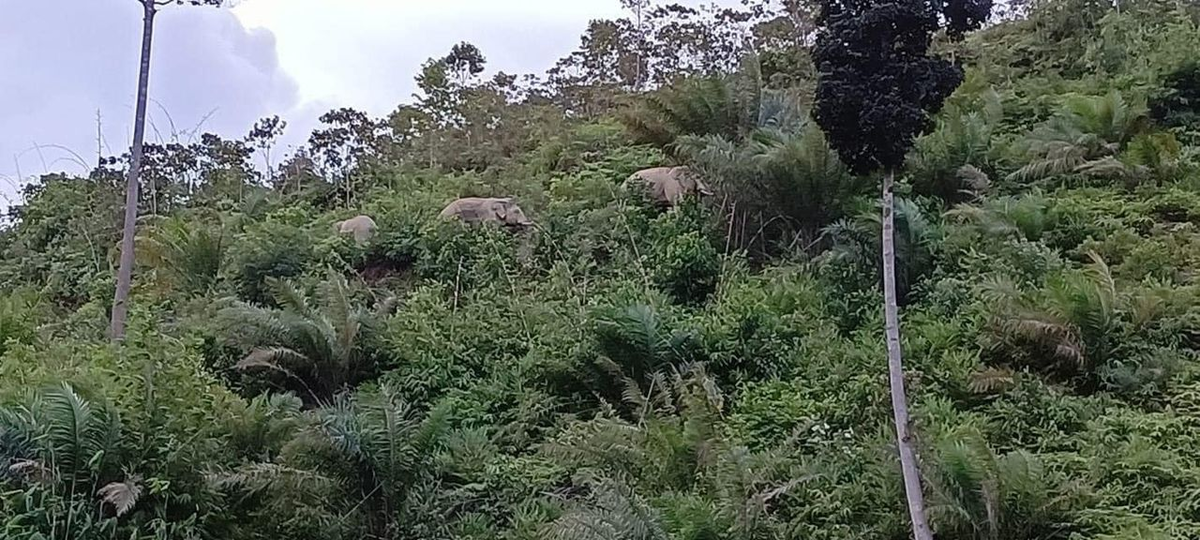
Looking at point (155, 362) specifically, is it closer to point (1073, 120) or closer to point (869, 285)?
point (869, 285)

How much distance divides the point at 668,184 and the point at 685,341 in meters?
2.88

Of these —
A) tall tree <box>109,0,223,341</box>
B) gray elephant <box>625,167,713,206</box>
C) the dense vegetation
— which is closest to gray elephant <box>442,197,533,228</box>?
the dense vegetation

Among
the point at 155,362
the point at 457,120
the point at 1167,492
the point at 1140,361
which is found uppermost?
the point at 457,120

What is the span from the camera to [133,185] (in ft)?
24.4

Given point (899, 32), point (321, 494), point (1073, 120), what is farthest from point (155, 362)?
point (1073, 120)

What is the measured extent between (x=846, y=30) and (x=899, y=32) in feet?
0.85

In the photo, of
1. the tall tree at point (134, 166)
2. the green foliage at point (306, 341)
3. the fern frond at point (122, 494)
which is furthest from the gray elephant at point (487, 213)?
the fern frond at point (122, 494)

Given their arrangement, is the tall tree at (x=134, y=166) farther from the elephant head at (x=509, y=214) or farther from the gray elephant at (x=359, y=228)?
the elephant head at (x=509, y=214)

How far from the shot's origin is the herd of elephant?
8.98 meters

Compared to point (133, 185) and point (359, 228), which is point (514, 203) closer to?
point (359, 228)

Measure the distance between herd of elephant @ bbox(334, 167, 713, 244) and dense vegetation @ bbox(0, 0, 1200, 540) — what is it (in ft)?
0.64

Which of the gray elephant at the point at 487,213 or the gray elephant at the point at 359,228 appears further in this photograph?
the gray elephant at the point at 359,228

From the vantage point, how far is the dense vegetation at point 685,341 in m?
4.84

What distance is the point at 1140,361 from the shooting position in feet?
17.6
